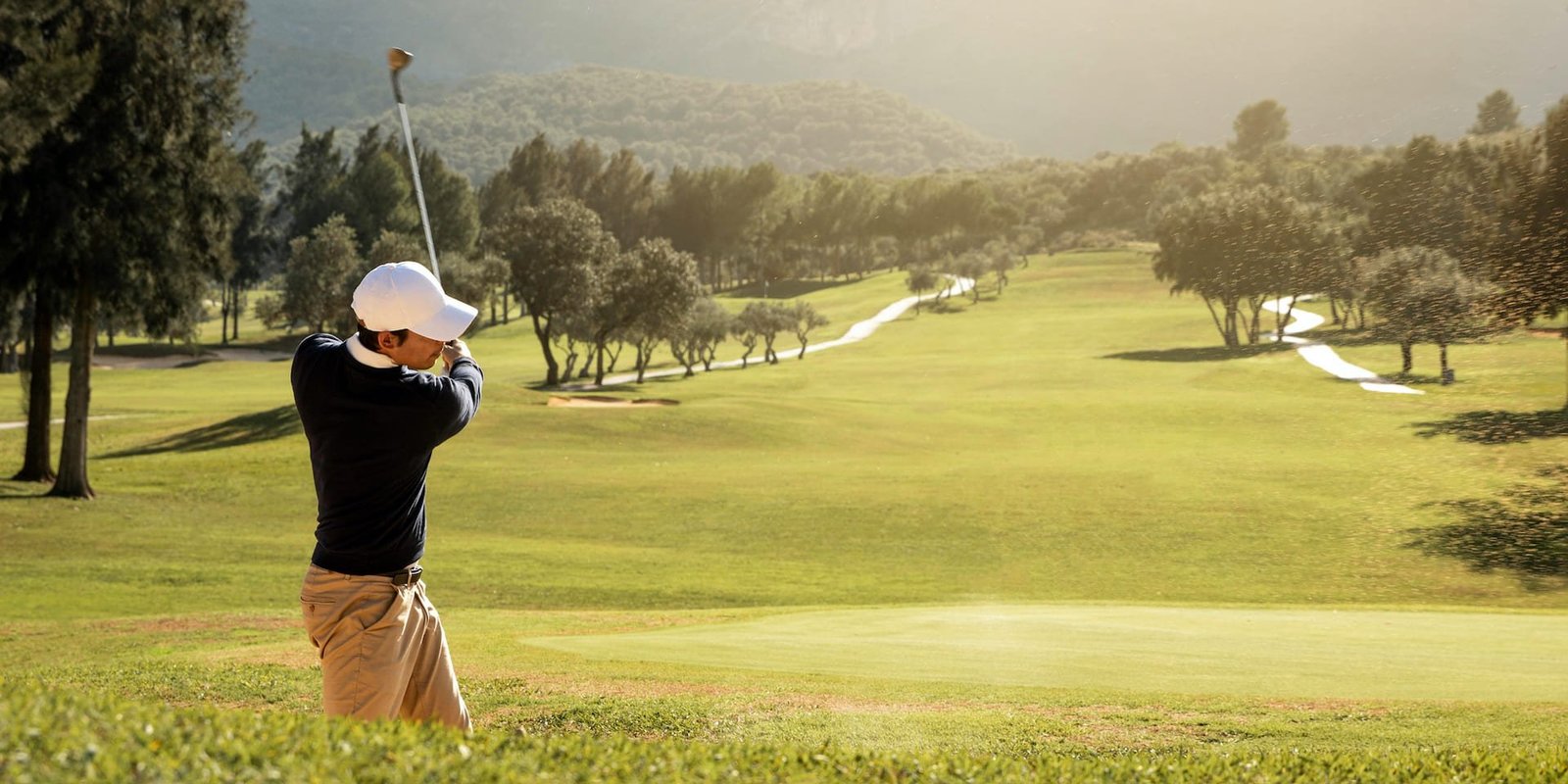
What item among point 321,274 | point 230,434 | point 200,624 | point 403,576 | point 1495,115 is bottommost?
point 200,624

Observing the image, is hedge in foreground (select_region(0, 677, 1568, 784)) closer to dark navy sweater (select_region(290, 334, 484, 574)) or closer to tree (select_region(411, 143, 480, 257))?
dark navy sweater (select_region(290, 334, 484, 574))

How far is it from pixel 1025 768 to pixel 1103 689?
23.5ft

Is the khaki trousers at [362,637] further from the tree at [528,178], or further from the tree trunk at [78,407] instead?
the tree at [528,178]

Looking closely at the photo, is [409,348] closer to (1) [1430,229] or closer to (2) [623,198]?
(1) [1430,229]

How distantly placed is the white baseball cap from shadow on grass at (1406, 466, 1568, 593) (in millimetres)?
26111

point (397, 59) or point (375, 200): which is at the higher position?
point (375, 200)

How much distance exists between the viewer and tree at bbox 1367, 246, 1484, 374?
35.0m

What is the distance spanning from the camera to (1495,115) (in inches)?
1220

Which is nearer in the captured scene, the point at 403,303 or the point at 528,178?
the point at 403,303

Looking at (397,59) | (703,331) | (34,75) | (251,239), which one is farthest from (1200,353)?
(251,239)

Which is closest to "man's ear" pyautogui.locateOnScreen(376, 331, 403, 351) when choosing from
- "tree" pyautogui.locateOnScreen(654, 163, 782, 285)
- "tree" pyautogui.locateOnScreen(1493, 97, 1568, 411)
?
"tree" pyautogui.locateOnScreen(1493, 97, 1568, 411)

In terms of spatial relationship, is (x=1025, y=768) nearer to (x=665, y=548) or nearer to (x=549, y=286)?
(x=665, y=548)

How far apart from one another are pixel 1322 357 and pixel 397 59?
65.0m

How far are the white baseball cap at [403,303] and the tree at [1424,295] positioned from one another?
108ft
